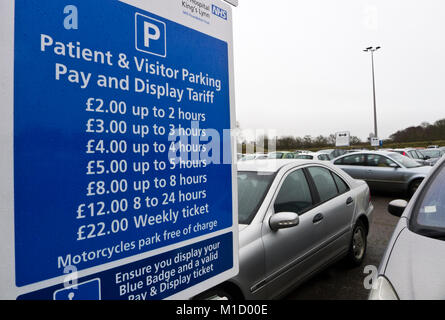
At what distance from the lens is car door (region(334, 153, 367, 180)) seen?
1071cm

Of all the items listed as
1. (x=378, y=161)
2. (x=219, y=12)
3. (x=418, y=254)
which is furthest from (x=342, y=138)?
(x=219, y=12)

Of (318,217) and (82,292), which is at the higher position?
(82,292)

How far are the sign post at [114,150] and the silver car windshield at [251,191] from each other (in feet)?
4.93

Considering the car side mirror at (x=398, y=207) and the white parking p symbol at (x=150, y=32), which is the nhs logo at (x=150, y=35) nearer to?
the white parking p symbol at (x=150, y=32)

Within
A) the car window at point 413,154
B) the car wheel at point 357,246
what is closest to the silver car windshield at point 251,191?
the car wheel at point 357,246

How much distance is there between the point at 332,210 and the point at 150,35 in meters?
3.23

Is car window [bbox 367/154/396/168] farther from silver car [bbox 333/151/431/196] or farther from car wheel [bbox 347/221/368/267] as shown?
car wheel [bbox 347/221/368/267]

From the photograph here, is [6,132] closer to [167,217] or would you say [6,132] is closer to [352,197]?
[167,217]

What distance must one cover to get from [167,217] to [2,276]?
0.52m

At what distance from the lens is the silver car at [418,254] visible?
157cm

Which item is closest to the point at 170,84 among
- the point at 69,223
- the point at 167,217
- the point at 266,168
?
the point at 167,217

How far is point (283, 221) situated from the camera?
2.78 m

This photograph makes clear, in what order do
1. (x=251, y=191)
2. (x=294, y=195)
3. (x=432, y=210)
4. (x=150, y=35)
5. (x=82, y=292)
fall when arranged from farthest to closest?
1. (x=294, y=195)
2. (x=251, y=191)
3. (x=432, y=210)
4. (x=150, y=35)
5. (x=82, y=292)

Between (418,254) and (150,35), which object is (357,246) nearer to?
(418,254)
